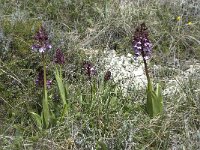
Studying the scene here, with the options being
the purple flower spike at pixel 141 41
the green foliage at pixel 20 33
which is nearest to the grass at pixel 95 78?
the green foliage at pixel 20 33

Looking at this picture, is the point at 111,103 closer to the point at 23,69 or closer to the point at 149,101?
the point at 149,101

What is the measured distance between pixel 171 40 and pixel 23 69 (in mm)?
1511

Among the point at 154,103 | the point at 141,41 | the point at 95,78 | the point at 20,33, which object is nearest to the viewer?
the point at 141,41

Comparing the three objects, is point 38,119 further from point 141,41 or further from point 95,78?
point 141,41

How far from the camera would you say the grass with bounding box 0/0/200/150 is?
2.75 metres

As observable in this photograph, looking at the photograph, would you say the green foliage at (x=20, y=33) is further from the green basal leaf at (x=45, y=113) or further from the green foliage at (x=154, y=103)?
the green foliage at (x=154, y=103)

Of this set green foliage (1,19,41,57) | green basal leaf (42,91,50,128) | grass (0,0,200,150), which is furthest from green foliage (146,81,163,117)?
green foliage (1,19,41,57)

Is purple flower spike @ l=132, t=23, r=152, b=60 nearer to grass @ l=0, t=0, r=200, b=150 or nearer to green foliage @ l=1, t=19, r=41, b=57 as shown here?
grass @ l=0, t=0, r=200, b=150

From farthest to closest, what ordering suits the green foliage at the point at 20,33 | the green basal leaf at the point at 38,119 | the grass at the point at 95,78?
the green foliage at the point at 20,33 → the green basal leaf at the point at 38,119 → the grass at the point at 95,78

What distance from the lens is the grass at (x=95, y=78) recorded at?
275 cm

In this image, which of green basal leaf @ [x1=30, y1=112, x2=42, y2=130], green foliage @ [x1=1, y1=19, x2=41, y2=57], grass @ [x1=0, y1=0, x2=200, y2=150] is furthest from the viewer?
green foliage @ [x1=1, y1=19, x2=41, y2=57]

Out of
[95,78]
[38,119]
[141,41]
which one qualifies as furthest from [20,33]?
[141,41]

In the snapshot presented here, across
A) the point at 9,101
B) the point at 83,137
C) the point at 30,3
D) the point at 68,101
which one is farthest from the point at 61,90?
the point at 30,3

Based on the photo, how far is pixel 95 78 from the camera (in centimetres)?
342
